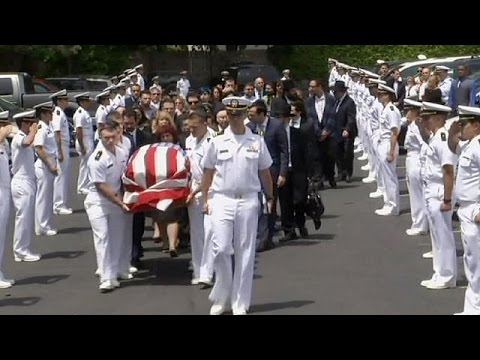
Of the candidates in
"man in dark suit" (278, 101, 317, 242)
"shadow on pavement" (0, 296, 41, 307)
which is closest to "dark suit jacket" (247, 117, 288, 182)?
"man in dark suit" (278, 101, 317, 242)

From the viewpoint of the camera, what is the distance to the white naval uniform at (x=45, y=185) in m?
14.8

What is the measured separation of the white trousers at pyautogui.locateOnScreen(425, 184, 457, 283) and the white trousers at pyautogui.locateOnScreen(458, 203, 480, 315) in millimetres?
1520

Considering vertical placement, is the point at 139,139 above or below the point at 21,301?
above

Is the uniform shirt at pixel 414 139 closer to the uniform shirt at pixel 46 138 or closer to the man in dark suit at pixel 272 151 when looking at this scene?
the man in dark suit at pixel 272 151

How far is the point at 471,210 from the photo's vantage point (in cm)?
926

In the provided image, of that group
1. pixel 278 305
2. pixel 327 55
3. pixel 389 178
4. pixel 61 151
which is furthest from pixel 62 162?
pixel 327 55

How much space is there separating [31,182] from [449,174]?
5557 millimetres

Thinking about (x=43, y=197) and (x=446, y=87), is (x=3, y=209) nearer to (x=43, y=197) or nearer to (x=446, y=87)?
(x=43, y=197)

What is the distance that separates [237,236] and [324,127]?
30.9ft

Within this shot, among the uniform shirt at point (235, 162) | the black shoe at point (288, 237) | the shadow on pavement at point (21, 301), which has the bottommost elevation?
the black shoe at point (288, 237)

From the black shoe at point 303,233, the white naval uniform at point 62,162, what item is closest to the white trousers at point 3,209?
the white naval uniform at point 62,162

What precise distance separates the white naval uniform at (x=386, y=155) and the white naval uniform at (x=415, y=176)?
1349 millimetres

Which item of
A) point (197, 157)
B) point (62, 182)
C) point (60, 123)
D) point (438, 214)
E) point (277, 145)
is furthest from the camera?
point (62, 182)
